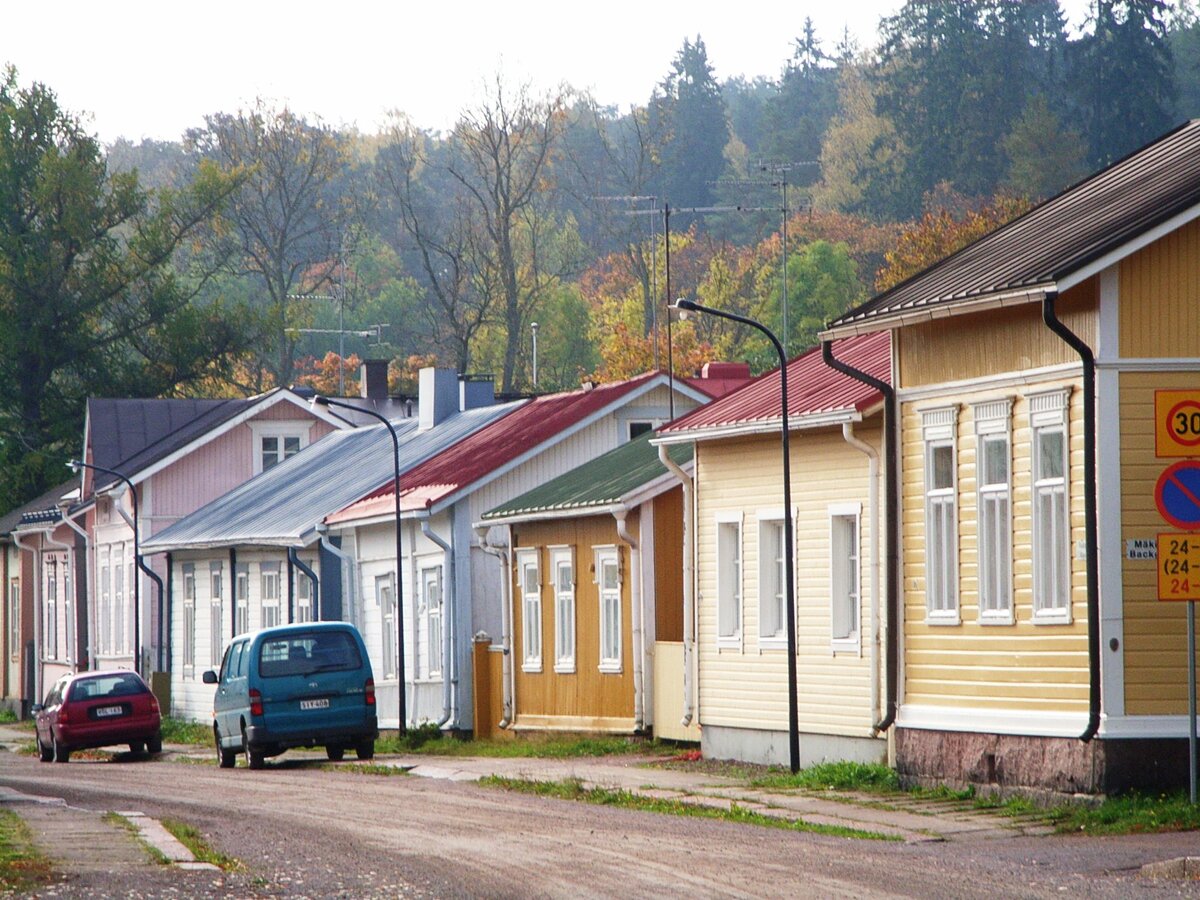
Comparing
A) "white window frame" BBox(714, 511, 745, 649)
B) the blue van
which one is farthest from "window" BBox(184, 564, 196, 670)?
"white window frame" BBox(714, 511, 745, 649)

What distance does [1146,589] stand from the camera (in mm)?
18750

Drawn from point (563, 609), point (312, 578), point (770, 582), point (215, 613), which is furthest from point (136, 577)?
point (770, 582)

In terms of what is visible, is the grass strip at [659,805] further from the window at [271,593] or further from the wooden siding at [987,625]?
the window at [271,593]

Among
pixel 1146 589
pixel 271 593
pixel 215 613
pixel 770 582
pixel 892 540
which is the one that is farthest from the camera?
pixel 215 613

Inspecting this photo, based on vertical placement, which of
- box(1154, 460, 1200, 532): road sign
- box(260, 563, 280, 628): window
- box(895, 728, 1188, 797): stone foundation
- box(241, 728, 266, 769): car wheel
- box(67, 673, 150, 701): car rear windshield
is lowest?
box(241, 728, 266, 769): car wheel

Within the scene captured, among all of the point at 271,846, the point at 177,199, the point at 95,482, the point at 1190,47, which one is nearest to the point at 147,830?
the point at 271,846

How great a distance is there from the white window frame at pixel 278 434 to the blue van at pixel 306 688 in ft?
73.9

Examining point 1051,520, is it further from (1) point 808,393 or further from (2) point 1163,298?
(1) point 808,393

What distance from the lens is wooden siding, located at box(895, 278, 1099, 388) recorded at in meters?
19.2

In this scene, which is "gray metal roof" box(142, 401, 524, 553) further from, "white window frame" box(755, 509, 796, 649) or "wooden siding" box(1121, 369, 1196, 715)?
"wooden siding" box(1121, 369, 1196, 715)

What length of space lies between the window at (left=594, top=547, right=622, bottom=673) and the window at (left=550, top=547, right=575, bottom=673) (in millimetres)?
958

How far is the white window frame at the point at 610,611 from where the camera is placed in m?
31.0

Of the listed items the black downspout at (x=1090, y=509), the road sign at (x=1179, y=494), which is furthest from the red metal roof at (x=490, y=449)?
the road sign at (x=1179, y=494)

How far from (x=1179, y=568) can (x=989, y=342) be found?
160 inches
